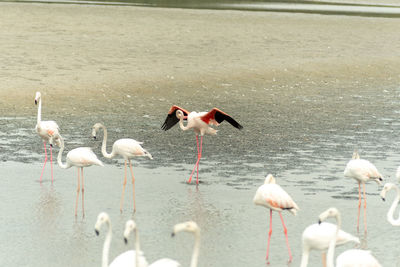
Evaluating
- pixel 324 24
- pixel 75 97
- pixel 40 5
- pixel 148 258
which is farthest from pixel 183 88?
pixel 40 5

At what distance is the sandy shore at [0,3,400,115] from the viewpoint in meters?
17.5

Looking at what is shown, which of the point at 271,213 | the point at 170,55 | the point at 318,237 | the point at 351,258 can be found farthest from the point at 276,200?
the point at 170,55

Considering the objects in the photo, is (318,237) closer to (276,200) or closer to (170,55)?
(276,200)

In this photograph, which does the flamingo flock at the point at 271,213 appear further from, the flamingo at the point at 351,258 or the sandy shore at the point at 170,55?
the sandy shore at the point at 170,55

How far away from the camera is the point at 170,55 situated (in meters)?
21.9

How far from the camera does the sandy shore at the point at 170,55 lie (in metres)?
17.5

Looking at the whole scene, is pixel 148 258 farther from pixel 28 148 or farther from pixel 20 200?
pixel 28 148

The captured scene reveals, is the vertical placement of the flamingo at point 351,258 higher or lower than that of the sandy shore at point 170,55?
lower

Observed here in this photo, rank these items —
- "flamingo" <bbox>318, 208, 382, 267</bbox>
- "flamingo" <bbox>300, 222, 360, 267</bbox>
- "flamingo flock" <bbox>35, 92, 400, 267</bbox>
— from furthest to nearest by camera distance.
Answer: "flamingo" <bbox>300, 222, 360, 267</bbox> < "flamingo" <bbox>318, 208, 382, 267</bbox> < "flamingo flock" <bbox>35, 92, 400, 267</bbox>

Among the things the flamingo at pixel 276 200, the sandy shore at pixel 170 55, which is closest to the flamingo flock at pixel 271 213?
the flamingo at pixel 276 200

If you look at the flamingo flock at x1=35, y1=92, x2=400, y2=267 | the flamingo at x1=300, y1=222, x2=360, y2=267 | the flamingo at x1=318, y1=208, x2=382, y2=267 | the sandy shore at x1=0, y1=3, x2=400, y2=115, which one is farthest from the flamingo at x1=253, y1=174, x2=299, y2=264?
the sandy shore at x1=0, y1=3, x2=400, y2=115

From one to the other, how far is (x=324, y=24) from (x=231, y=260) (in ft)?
79.8

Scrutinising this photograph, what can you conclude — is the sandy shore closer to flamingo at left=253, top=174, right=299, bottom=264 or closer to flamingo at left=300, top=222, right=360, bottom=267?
flamingo at left=253, top=174, right=299, bottom=264

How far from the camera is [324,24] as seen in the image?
3095cm
